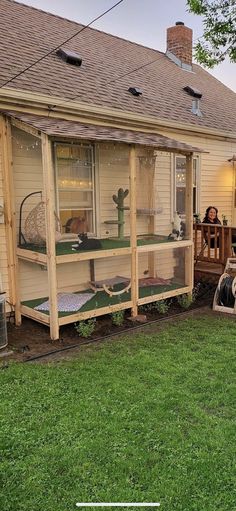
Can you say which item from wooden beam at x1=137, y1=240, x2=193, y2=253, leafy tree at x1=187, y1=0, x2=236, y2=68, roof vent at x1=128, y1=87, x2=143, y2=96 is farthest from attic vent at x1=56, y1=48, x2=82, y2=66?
wooden beam at x1=137, y1=240, x2=193, y2=253

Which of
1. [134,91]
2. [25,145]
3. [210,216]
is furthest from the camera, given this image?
[210,216]

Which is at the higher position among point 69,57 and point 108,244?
point 69,57

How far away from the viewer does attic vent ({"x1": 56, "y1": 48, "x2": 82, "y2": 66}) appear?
7058 mm

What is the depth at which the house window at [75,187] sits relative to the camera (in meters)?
5.81

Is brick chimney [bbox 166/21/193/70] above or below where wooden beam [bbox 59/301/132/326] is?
above

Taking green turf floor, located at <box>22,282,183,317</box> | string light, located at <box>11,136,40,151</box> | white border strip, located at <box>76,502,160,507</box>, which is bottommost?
white border strip, located at <box>76,502,160,507</box>

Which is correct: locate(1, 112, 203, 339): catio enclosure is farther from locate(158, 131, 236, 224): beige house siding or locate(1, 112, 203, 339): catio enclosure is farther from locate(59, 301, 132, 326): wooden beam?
locate(158, 131, 236, 224): beige house siding

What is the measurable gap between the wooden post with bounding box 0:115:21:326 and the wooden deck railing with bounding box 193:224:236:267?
3.74 meters

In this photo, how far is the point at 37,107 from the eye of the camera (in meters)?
5.46

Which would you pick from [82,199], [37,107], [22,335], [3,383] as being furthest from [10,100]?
[3,383]

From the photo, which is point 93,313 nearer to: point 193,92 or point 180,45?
point 193,92

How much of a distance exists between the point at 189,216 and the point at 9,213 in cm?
292

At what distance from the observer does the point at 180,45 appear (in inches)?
452

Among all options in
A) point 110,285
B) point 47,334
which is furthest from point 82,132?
point 47,334
